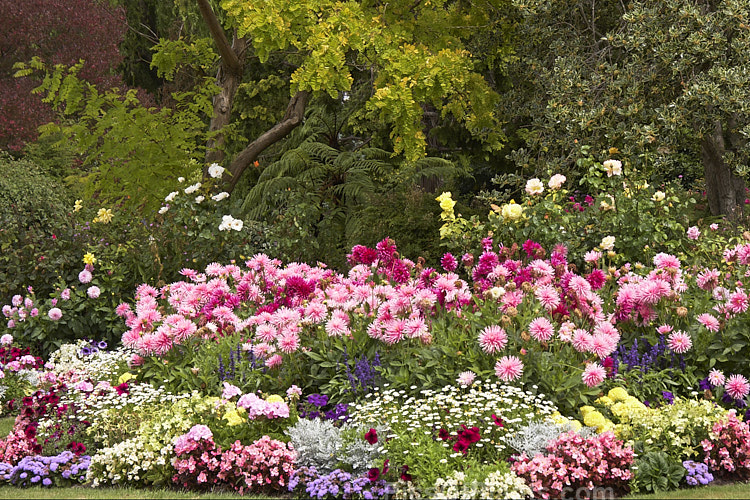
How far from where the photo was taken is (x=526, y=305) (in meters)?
4.80

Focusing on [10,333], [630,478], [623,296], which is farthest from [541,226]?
[10,333]

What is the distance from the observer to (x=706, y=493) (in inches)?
151

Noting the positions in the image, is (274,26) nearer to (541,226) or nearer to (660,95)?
(541,226)

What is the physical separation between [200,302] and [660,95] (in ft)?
18.3

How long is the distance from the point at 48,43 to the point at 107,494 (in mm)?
15427

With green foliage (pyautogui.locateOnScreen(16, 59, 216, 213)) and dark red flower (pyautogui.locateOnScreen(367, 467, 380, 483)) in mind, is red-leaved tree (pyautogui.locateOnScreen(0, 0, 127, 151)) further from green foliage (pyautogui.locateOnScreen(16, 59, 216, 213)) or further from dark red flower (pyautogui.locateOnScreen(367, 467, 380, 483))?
dark red flower (pyautogui.locateOnScreen(367, 467, 380, 483))

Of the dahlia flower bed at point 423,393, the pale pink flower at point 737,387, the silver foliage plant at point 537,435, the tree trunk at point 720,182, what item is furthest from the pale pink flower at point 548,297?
the tree trunk at point 720,182

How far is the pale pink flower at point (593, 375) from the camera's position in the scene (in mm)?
4262

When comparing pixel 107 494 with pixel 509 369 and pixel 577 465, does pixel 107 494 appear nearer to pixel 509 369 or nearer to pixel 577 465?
pixel 509 369

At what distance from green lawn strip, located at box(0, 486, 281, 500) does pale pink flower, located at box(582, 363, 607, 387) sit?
186cm

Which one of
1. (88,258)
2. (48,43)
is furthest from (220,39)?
(48,43)

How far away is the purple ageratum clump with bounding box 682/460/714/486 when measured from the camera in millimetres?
3973

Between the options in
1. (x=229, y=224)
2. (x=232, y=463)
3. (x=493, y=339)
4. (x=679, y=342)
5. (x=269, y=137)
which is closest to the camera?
(x=232, y=463)

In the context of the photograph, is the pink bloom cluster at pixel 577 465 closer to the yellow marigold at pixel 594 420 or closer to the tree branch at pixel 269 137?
the yellow marigold at pixel 594 420
